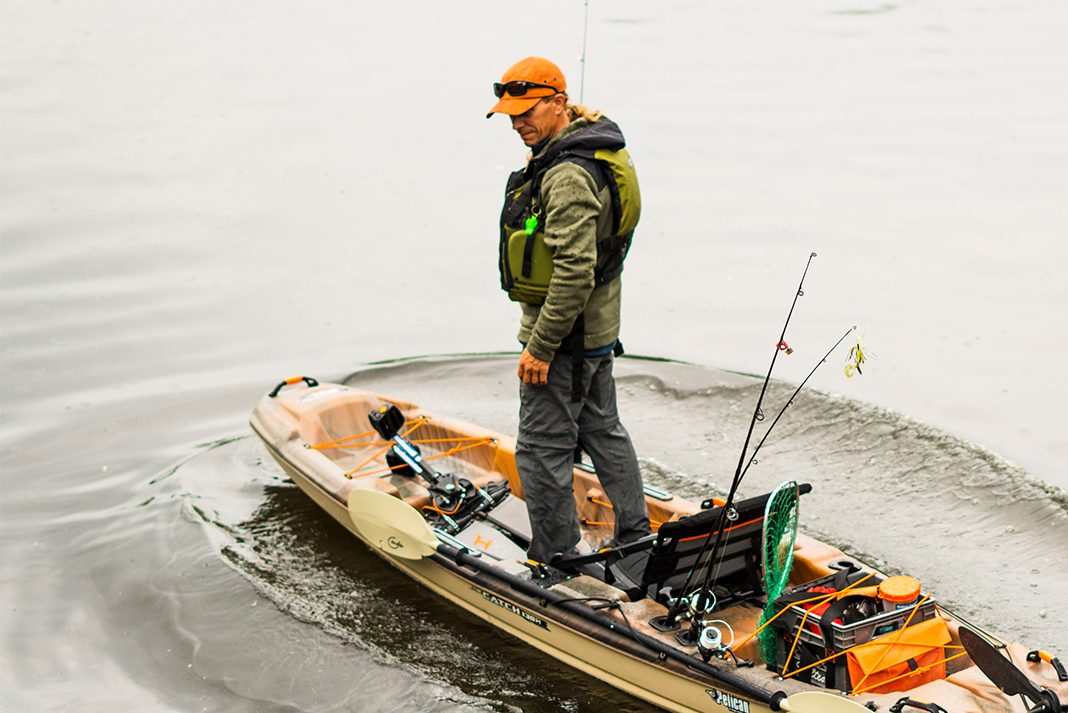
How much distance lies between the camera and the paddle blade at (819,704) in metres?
4.36

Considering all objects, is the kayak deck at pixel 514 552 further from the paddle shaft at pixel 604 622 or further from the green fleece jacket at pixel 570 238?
the green fleece jacket at pixel 570 238

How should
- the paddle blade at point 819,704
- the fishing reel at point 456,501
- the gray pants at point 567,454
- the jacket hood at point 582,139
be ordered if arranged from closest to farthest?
the paddle blade at point 819,704 → the jacket hood at point 582,139 → the gray pants at point 567,454 → the fishing reel at point 456,501

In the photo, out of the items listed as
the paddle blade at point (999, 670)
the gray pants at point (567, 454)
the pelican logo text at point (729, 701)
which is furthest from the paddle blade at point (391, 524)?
the paddle blade at point (999, 670)

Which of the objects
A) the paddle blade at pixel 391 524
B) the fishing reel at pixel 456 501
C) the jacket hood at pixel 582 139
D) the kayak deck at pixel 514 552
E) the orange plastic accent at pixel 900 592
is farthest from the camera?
the fishing reel at pixel 456 501

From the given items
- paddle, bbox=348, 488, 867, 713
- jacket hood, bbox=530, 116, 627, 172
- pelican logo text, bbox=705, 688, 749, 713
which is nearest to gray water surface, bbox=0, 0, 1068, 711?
paddle, bbox=348, 488, 867, 713

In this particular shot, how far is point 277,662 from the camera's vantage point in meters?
6.29

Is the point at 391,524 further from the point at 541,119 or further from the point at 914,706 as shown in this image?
the point at 914,706

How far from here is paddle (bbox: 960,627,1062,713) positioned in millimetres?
4375

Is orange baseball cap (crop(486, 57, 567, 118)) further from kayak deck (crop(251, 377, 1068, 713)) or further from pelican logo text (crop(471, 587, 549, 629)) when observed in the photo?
pelican logo text (crop(471, 587, 549, 629))

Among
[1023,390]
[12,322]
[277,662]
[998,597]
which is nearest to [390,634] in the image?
[277,662]

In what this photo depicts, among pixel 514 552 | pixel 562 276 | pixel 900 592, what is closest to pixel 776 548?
pixel 900 592

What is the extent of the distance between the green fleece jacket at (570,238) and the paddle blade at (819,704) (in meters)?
1.70

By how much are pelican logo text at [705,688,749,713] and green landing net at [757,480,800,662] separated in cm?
27

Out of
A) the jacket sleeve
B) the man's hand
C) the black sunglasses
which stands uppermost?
the black sunglasses
